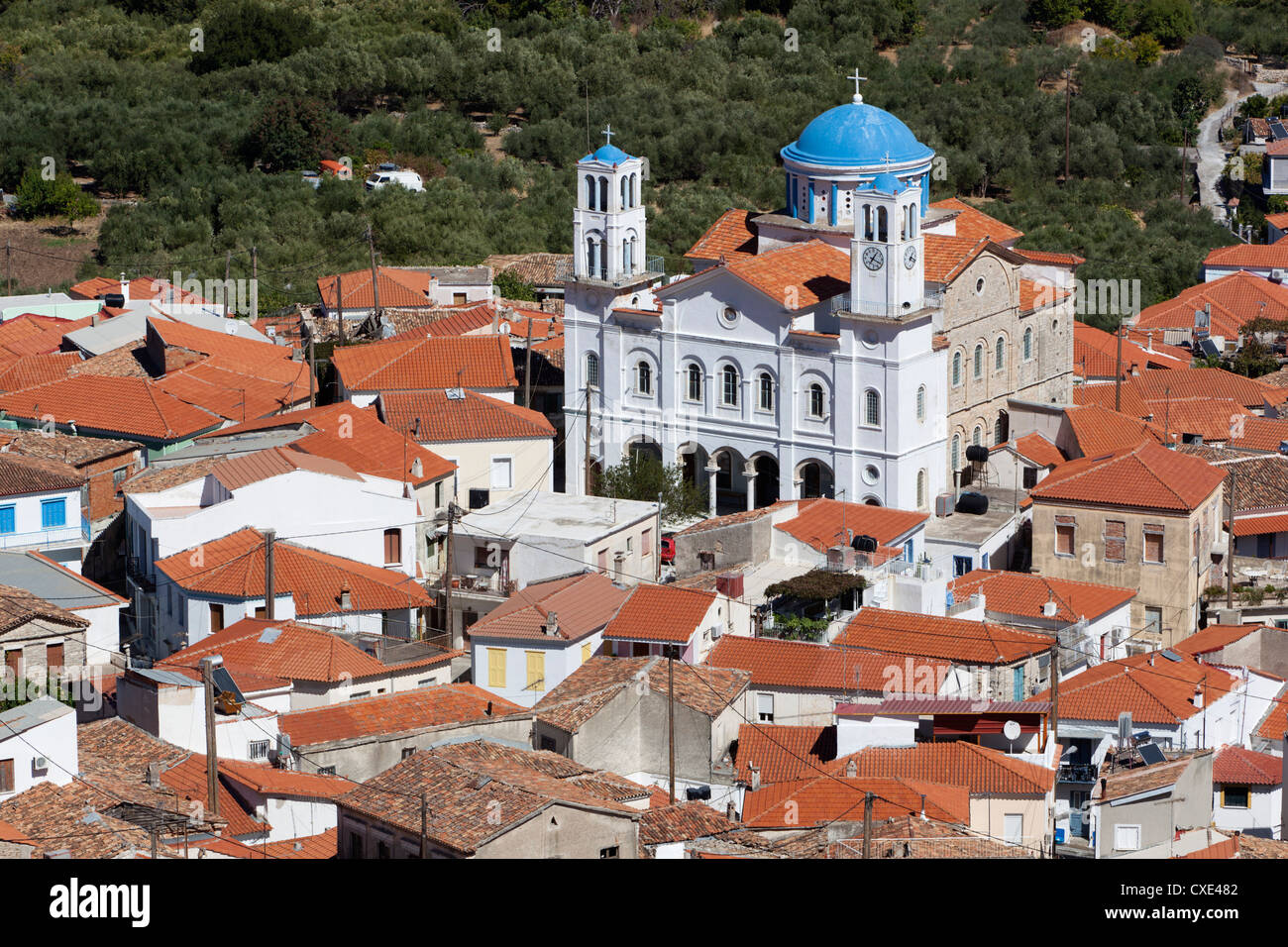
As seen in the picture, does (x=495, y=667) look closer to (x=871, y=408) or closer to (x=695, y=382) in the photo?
(x=871, y=408)

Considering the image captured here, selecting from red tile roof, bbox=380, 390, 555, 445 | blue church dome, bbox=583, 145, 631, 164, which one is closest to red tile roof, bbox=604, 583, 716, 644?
red tile roof, bbox=380, 390, 555, 445

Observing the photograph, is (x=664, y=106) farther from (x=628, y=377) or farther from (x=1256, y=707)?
(x=1256, y=707)

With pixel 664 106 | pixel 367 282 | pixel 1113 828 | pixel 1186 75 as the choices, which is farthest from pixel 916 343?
pixel 1186 75

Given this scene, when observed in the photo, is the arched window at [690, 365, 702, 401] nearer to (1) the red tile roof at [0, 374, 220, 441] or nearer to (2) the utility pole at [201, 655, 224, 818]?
(1) the red tile roof at [0, 374, 220, 441]

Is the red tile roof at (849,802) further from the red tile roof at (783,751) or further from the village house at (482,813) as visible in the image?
the village house at (482,813)

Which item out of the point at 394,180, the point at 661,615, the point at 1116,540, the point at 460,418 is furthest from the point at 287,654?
the point at 394,180

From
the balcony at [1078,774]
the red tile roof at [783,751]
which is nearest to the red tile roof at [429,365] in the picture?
the red tile roof at [783,751]

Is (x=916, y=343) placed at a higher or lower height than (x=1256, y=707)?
higher
